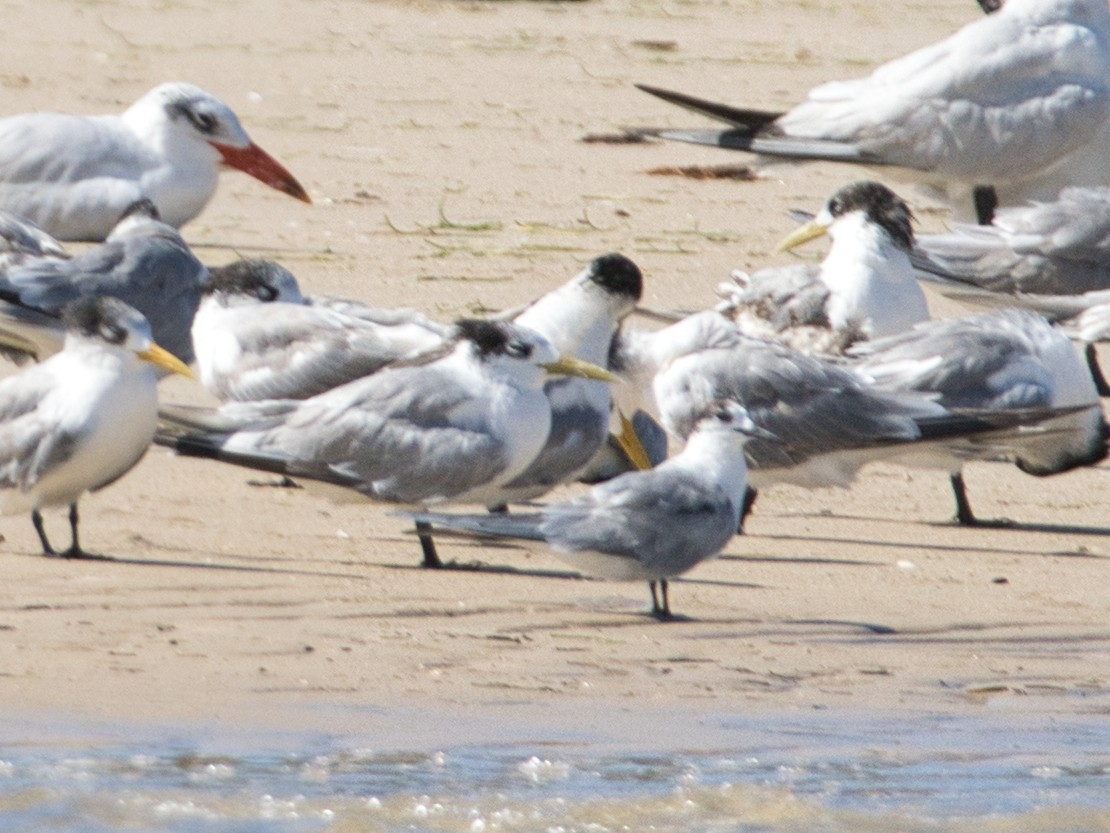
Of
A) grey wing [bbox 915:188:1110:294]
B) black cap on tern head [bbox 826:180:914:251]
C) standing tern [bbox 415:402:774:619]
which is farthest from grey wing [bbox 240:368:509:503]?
grey wing [bbox 915:188:1110:294]

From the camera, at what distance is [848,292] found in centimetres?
737

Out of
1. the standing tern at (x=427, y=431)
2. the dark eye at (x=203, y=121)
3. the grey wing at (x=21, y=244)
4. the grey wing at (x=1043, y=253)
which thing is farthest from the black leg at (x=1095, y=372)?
the grey wing at (x=21, y=244)

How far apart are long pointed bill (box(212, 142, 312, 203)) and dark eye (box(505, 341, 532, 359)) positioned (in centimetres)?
327

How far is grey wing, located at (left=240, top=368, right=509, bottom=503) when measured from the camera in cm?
588

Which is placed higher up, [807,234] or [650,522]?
[650,522]

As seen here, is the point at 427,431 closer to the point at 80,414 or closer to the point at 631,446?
the point at 80,414

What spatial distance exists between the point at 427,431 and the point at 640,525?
0.79m

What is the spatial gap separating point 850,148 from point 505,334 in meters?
4.07

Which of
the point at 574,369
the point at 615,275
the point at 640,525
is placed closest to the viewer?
the point at 640,525

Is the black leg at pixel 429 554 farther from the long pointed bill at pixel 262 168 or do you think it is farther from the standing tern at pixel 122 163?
the long pointed bill at pixel 262 168

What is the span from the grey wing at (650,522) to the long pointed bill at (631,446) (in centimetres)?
118

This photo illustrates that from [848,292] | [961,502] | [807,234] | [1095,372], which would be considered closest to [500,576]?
[961,502]

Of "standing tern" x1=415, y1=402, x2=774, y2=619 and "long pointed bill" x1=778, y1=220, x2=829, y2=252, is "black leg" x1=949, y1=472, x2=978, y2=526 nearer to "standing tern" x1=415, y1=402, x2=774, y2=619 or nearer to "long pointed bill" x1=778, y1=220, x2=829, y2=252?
"standing tern" x1=415, y1=402, x2=774, y2=619

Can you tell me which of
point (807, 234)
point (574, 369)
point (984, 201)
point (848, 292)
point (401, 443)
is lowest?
point (984, 201)
